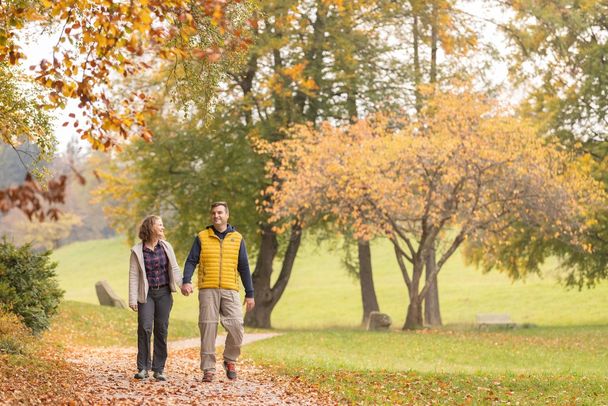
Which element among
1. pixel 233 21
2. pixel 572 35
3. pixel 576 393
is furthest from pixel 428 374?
pixel 572 35

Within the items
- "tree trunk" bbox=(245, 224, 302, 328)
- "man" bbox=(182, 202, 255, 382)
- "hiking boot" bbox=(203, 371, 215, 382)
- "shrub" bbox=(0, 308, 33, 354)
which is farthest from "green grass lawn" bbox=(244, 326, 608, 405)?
"tree trunk" bbox=(245, 224, 302, 328)

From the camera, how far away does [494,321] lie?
110 ft

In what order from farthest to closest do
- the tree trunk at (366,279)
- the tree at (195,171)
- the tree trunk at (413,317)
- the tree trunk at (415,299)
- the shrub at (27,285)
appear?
the tree trunk at (366,279), the tree at (195,171), the tree trunk at (413,317), the tree trunk at (415,299), the shrub at (27,285)

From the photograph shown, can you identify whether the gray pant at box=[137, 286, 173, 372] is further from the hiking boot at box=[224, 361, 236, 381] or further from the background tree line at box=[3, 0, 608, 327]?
the background tree line at box=[3, 0, 608, 327]

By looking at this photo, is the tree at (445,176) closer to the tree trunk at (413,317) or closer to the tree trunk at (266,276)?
the tree trunk at (413,317)

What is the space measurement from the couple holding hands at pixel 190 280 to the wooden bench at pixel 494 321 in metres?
21.7

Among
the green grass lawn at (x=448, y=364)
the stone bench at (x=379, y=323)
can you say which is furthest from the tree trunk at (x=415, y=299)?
the green grass lawn at (x=448, y=364)

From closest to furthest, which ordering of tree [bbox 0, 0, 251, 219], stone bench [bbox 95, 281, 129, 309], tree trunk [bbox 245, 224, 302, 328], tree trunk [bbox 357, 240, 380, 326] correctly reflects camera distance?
tree [bbox 0, 0, 251, 219] → tree trunk [bbox 245, 224, 302, 328] → stone bench [bbox 95, 281, 129, 309] → tree trunk [bbox 357, 240, 380, 326]

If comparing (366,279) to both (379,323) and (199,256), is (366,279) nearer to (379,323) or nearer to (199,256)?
(379,323)

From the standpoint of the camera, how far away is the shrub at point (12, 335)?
13875mm

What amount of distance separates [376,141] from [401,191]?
154 centimetres

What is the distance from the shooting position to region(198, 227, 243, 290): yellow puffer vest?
11.5 m

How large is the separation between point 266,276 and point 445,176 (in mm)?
9233

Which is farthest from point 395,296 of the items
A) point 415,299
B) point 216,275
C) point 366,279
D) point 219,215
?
point 219,215
